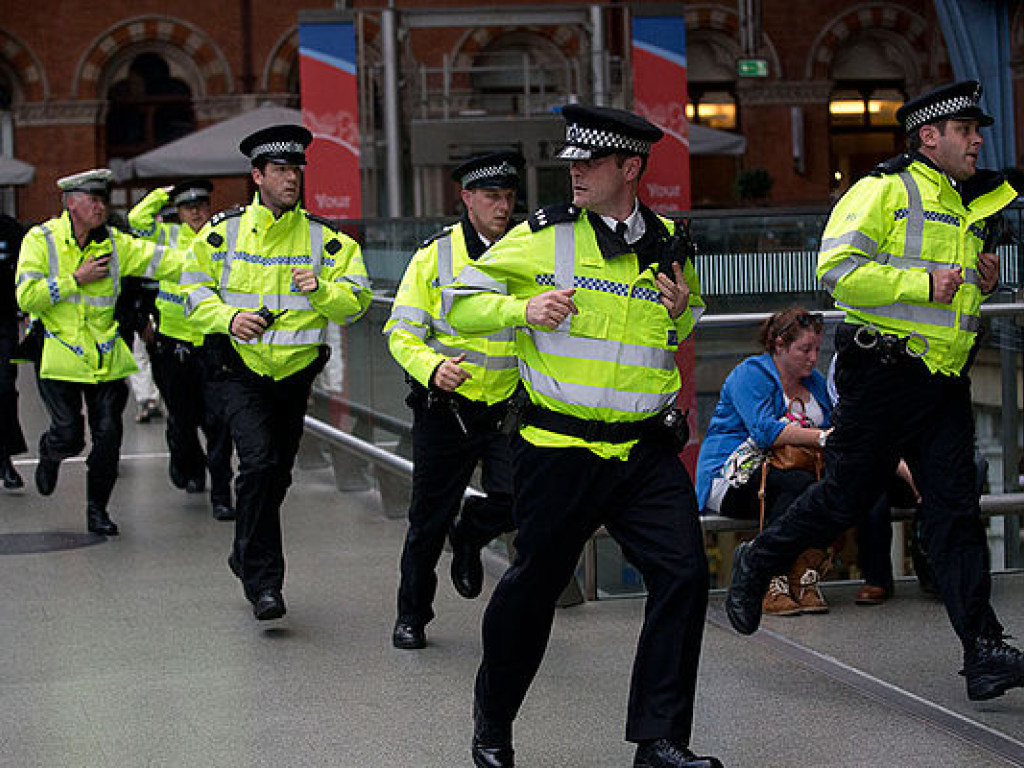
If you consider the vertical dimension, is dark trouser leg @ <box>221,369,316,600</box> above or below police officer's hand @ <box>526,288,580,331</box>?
below

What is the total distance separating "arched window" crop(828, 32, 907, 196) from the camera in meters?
36.2

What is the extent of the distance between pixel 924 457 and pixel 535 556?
1665 mm

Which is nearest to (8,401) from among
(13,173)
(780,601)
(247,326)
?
(247,326)

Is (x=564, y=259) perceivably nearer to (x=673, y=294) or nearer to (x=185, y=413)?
(x=673, y=294)

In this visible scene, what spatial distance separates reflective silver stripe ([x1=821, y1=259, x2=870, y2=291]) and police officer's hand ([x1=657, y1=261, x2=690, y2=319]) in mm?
1141

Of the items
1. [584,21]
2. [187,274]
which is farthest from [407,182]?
[187,274]

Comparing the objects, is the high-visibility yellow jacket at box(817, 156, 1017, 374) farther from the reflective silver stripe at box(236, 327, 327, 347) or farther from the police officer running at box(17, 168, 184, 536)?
the police officer running at box(17, 168, 184, 536)

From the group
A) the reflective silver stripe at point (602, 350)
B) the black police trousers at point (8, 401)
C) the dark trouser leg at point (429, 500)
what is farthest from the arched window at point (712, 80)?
the reflective silver stripe at point (602, 350)

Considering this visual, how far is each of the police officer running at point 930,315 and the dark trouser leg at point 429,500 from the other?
1625 millimetres

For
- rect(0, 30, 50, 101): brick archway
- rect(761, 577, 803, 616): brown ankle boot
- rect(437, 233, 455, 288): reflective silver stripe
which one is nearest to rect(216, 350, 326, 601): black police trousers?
rect(437, 233, 455, 288): reflective silver stripe

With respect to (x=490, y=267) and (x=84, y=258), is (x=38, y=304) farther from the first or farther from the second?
(x=490, y=267)

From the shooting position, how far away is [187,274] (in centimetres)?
815

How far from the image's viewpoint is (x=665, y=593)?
5.38m

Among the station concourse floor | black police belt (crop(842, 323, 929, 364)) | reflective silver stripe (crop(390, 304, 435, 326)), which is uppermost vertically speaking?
reflective silver stripe (crop(390, 304, 435, 326))
